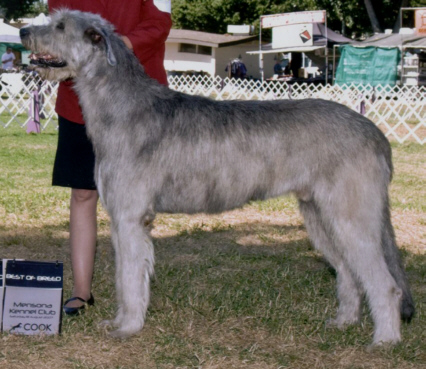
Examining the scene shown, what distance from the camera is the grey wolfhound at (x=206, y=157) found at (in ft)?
13.1

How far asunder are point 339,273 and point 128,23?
82.6 inches

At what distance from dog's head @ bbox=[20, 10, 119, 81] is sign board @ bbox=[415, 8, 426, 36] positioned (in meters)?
24.3

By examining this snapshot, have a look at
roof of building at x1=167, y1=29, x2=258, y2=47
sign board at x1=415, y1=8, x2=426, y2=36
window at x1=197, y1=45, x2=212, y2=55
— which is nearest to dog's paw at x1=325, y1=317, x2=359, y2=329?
sign board at x1=415, y1=8, x2=426, y2=36

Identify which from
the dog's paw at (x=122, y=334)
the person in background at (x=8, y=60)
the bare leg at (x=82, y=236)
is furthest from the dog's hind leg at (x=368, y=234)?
the person in background at (x=8, y=60)

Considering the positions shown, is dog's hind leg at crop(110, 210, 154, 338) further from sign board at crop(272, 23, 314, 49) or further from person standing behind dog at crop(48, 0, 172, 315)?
sign board at crop(272, 23, 314, 49)

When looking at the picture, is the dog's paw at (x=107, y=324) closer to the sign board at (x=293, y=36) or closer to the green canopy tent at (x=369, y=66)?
the green canopy tent at (x=369, y=66)

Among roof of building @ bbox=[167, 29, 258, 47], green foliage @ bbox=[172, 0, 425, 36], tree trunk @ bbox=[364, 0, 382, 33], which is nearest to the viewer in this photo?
tree trunk @ bbox=[364, 0, 382, 33]

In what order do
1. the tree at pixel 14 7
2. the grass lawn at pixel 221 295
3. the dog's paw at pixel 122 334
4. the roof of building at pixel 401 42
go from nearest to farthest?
the grass lawn at pixel 221 295
the dog's paw at pixel 122 334
the roof of building at pixel 401 42
the tree at pixel 14 7

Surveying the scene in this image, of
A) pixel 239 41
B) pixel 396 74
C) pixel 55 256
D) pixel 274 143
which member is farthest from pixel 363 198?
pixel 239 41

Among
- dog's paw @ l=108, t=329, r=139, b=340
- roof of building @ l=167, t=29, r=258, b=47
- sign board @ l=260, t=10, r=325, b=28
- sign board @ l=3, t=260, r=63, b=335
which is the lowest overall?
roof of building @ l=167, t=29, r=258, b=47

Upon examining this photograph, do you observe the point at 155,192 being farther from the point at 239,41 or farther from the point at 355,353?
the point at 239,41

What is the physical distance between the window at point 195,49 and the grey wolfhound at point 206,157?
4125 centimetres

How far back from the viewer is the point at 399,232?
281 inches

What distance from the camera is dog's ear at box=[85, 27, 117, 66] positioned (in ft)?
12.9
